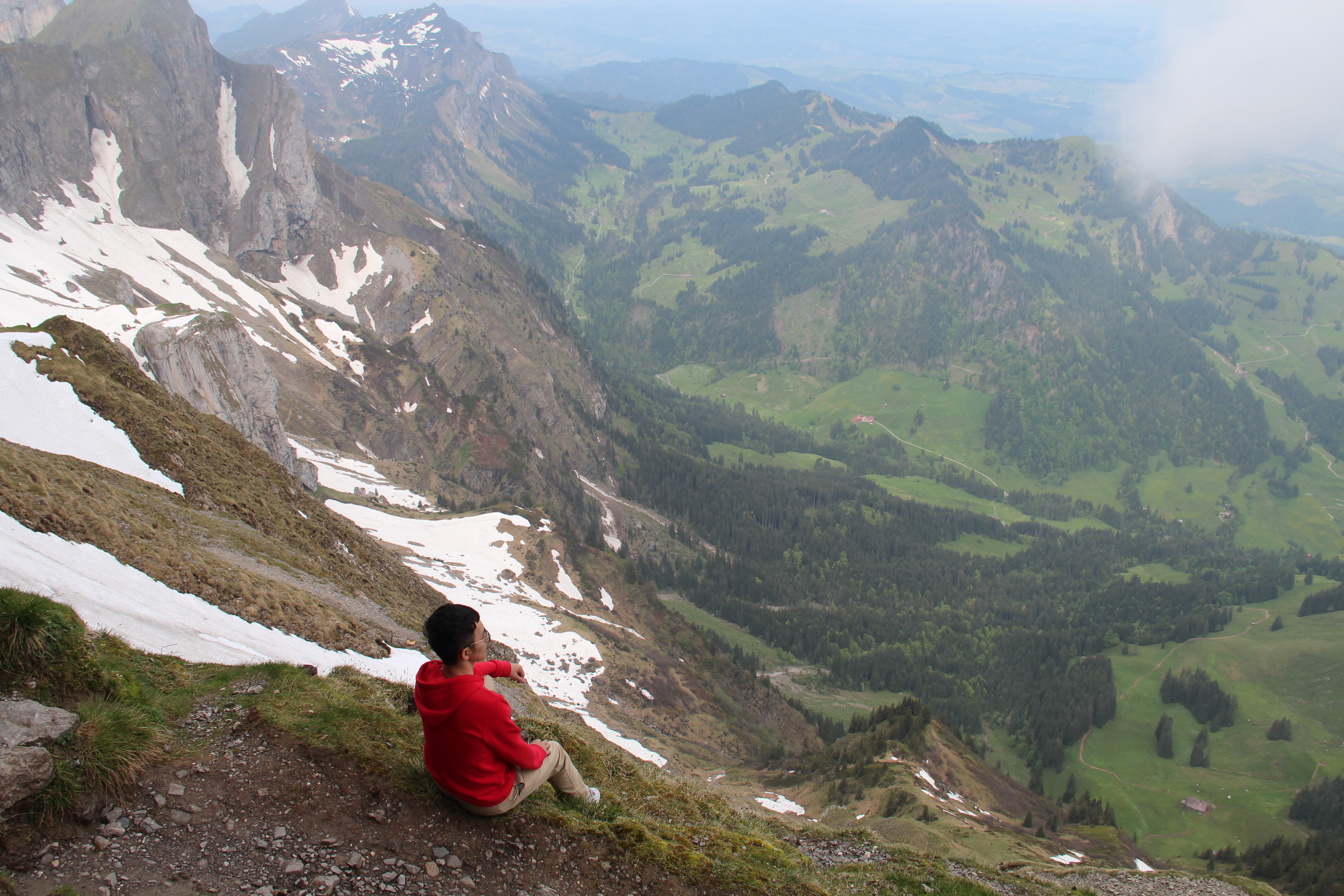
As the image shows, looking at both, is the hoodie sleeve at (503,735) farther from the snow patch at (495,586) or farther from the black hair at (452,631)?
→ the snow patch at (495,586)

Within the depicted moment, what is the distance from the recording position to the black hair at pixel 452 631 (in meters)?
10.4

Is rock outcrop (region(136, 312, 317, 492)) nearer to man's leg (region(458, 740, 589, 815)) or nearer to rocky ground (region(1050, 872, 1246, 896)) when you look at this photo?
man's leg (region(458, 740, 589, 815))

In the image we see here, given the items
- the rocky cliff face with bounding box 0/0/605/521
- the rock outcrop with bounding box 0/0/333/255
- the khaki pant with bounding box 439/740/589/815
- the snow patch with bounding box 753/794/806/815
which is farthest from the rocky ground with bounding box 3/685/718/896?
the rock outcrop with bounding box 0/0/333/255

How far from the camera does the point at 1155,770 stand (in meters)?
131

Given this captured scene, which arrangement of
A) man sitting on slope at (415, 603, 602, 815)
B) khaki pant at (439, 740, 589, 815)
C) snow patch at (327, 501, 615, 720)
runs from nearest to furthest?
man sitting on slope at (415, 603, 602, 815) < khaki pant at (439, 740, 589, 815) < snow patch at (327, 501, 615, 720)

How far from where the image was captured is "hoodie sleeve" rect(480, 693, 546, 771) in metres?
10.7

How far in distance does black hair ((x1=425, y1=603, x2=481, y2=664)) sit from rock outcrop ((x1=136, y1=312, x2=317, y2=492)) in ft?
164

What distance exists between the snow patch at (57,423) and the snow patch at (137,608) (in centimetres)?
1209

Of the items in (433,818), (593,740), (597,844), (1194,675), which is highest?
(433,818)

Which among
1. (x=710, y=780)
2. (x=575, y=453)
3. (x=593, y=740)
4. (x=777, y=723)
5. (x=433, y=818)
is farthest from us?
(x=575, y=453)

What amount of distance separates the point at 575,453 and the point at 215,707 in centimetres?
16742

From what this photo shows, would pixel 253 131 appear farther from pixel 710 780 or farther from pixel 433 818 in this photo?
pixel 433 818

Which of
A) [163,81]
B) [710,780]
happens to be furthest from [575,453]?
[710,780]

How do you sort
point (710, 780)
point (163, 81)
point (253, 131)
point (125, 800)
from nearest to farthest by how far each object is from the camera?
point (125, 800) → point (710, 780) → point (163, 81) → point (253, 131)
